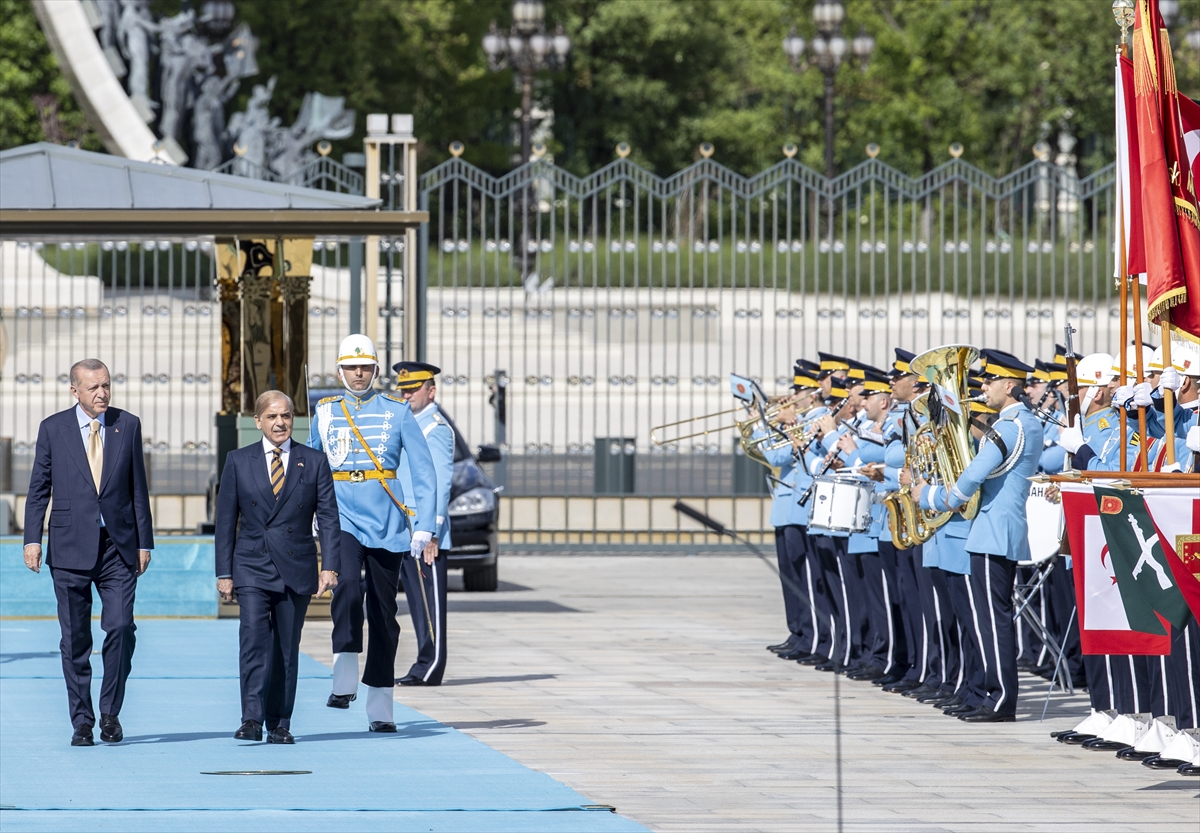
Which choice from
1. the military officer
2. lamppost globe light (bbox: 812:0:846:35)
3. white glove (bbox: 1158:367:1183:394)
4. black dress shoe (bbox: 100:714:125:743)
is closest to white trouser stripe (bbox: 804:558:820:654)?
the military officer

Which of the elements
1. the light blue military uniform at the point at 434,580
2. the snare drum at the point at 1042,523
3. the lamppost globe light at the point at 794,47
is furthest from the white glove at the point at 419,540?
the lamppost globe light at the point at 794,47

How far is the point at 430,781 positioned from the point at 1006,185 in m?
15.5

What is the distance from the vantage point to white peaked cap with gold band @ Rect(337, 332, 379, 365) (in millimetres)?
10531

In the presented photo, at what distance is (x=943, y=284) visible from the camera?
2108 cm

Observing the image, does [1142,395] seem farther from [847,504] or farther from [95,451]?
[95,451]

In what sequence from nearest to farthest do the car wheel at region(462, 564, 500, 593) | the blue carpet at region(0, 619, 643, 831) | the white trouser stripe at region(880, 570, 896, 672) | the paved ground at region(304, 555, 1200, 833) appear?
the blue carpet at region(0, 619, 643, 831) → the paved ground at region(304, 555, 1200, 833) → the white trouser stripe at region(880, 570, 896, 672) → the car wheel at region(462, 564, 500, 593)

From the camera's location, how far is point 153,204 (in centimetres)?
1420

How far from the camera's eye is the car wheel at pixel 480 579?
17408mm

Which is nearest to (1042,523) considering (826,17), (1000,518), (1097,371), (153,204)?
(1000,518)

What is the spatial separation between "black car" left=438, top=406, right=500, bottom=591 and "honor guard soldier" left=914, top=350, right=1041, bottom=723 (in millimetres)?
6581

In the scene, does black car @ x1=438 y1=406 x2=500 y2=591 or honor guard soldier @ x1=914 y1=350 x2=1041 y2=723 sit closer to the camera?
honor guard soldier @ x1=914 y1=350 x2=1041 y2=723

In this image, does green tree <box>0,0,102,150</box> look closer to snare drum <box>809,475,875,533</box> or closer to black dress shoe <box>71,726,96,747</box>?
snare drum <box>809,475,875,533</box>

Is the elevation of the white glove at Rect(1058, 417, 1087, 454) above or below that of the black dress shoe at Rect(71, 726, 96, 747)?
above

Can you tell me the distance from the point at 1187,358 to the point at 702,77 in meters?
44.2
